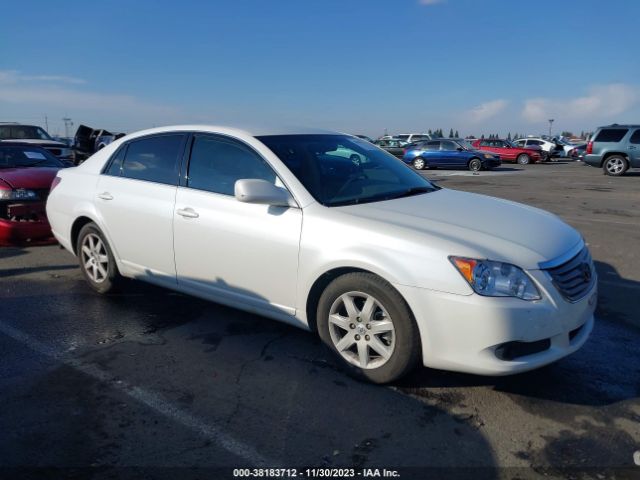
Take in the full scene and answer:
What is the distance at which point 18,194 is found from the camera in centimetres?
676

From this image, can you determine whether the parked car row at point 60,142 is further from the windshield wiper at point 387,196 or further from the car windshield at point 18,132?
the windshield wiper at point 387,196

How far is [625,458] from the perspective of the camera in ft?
8.57

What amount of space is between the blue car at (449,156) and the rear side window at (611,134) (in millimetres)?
5158

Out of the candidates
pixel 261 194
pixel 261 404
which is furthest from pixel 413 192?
pixel 261 404

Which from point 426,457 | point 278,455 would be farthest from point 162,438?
point 426,457

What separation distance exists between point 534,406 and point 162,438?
2.09 meters

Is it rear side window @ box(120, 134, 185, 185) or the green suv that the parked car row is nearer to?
rear side window @ box(120, 134, 185, 185)

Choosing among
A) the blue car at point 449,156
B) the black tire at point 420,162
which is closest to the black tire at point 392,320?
the blue car at point 449,156

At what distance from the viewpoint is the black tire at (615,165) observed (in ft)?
63.5

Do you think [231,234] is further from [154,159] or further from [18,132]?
[18,132]

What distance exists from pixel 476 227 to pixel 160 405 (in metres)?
2.16

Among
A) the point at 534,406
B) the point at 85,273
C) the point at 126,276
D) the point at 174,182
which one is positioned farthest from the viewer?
the point at 85,273

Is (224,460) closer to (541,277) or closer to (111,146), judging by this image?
(541,277)

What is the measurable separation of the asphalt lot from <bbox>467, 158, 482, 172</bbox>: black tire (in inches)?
805
